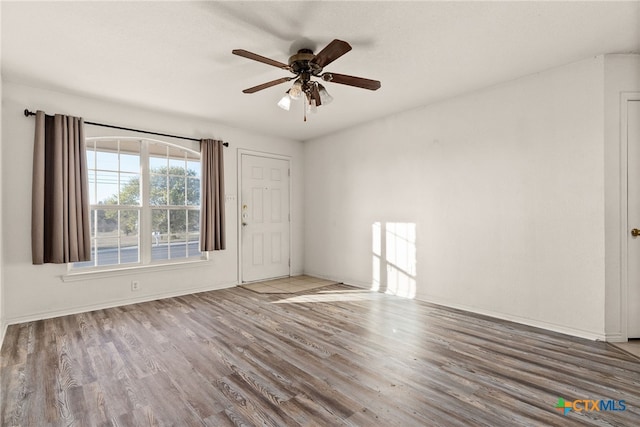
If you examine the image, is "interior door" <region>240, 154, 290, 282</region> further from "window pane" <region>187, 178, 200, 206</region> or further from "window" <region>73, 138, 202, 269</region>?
"window" <region>73, 138, 202, 269</region>

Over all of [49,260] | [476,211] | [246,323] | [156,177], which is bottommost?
[246,323]

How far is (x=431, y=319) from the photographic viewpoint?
350cm

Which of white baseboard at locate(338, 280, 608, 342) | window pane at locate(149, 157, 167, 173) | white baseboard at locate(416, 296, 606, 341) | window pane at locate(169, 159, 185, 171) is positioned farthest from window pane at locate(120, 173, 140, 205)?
white baseboard at locate(416, 296, 606, 341)

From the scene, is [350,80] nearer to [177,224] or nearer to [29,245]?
[177,224]

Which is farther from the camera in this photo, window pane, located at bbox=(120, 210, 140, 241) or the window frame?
window pane, located at bbox=(120, 210, 140, 241)

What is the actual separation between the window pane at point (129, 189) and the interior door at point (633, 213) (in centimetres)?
551

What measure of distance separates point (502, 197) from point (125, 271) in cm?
470

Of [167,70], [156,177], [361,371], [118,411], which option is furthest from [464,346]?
[156,177]

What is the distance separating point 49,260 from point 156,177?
5.20 ft

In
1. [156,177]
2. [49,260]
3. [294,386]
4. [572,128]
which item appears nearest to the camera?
[294,386]

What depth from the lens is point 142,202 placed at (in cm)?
436

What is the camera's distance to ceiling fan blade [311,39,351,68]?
218 cm

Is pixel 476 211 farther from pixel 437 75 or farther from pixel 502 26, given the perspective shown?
pixel 502 26

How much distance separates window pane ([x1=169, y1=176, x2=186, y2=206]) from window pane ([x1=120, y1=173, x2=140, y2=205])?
432 mm
